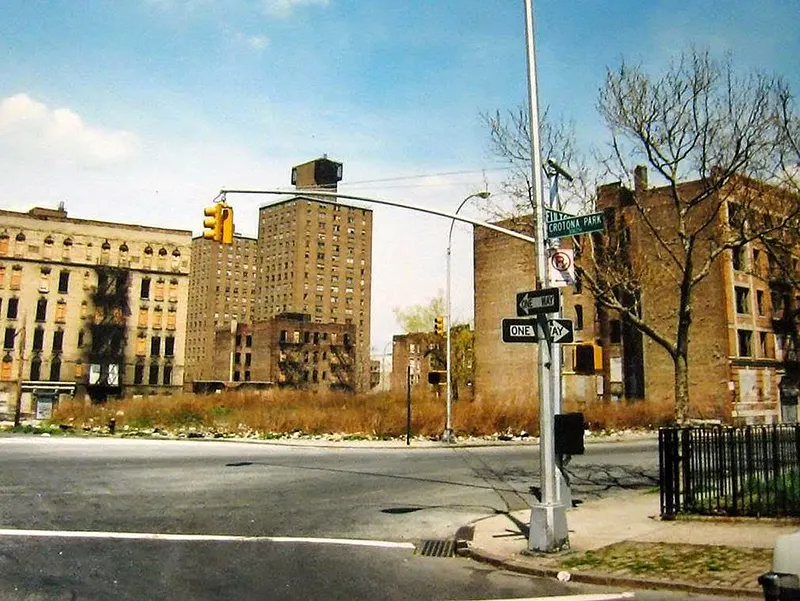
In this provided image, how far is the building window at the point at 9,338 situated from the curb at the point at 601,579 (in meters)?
75.0

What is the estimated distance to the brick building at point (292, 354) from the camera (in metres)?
124

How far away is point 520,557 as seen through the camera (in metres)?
9.14

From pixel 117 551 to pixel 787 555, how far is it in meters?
7.95

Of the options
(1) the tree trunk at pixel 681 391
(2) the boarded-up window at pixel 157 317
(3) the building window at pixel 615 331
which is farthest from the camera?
(2) the boarded-up window at pixel 157 317

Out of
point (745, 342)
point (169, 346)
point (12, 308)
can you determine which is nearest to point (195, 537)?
point (745, 342)

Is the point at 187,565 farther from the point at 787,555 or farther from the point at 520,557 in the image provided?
the point at 787,555

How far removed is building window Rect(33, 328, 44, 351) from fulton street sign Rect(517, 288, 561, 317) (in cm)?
7572

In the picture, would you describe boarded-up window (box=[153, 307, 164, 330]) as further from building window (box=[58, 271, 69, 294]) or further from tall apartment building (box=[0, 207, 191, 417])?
building window (box=[58, 271, 69, 294])

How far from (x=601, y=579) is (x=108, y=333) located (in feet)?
256

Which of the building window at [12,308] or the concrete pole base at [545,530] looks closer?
the concrete pole base at [545,530]

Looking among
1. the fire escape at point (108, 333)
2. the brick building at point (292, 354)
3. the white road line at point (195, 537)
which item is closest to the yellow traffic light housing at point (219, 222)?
the white road line at point (195, 537)

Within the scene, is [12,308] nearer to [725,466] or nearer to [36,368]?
[36,368]

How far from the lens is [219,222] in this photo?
1400 centimetres

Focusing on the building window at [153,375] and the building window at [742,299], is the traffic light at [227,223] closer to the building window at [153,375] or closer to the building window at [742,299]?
the building window at [742,299]
